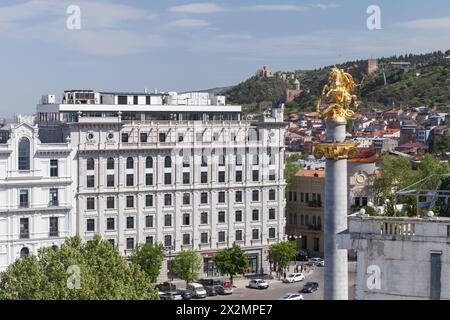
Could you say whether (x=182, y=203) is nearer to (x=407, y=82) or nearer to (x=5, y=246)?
(x=5, y=246)

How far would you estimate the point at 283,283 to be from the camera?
50281 mm

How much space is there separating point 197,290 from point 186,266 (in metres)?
1.87

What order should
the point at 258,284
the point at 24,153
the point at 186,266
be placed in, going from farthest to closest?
1. the point at 258,284
2. the point at 186,266
3. the point at 24,153

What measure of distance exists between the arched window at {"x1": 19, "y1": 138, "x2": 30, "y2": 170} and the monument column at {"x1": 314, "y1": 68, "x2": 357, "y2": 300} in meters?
27.5

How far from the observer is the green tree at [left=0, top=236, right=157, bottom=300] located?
28.6m

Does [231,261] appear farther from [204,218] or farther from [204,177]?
[204,177]

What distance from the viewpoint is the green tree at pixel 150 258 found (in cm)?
4569

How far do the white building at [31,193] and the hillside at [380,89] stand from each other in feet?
307

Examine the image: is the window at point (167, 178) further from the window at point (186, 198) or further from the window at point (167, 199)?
the window at point (186, 198)

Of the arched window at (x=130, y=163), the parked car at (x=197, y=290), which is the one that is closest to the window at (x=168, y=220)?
the arched window at (x=130, y=163)

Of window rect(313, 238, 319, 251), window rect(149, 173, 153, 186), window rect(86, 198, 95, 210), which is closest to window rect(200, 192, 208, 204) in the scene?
window rect(149, 173, 153, 186)

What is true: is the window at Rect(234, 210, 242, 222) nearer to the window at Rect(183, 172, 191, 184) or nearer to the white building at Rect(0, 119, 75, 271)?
the window at Rect(183, 172, 191, 184)

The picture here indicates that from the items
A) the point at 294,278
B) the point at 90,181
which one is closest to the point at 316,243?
the point at 294,278

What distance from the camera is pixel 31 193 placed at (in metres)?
44.7
